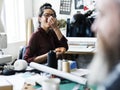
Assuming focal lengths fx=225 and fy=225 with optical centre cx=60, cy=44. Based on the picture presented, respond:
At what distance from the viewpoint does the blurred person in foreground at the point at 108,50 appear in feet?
1.56

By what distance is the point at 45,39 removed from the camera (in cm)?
237

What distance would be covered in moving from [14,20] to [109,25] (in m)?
3.32

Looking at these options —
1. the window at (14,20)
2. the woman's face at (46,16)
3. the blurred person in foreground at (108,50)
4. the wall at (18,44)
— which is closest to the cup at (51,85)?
the blurred person in foreground at (108,50)

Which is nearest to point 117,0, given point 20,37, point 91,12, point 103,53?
point 103,53

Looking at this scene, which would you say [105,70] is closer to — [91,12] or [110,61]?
[110,61]

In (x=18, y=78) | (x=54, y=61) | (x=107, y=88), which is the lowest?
(x=18, y=78)

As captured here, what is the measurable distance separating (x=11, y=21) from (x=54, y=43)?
55.6 inches

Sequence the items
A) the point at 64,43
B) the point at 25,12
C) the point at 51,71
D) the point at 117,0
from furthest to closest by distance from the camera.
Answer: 1. the point at 25,12
2. the point at 64,43
3. the point at 51,71
4. the point at 117,0

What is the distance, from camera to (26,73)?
6.17 feet

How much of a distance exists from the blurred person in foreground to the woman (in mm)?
1611

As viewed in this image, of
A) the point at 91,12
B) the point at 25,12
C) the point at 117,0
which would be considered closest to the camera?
the point at 117,0

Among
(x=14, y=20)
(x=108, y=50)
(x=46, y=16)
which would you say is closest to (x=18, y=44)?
(x=14, y=20)

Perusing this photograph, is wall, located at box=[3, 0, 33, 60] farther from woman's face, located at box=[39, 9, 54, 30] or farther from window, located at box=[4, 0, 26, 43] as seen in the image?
woman's face, located at box=[39, 9, 54, 30]

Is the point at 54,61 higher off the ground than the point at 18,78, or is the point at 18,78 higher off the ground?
the point at 54,61
